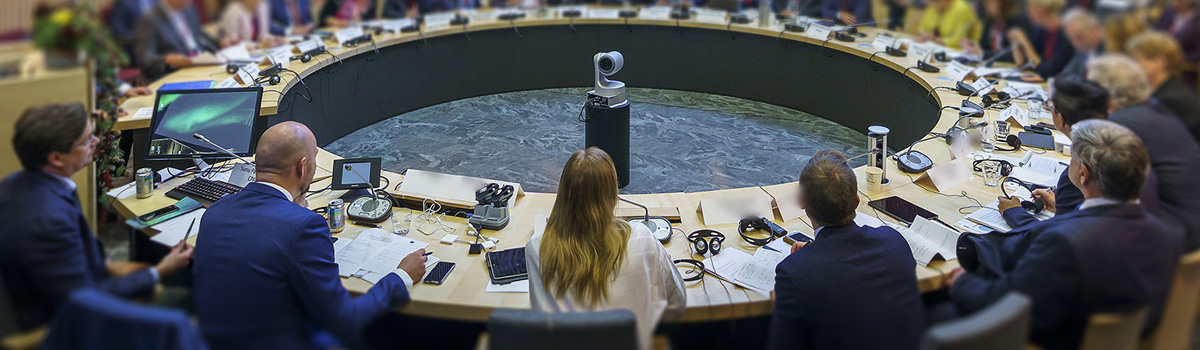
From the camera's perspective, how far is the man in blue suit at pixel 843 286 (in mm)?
1944

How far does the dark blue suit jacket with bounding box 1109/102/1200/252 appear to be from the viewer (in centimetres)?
268

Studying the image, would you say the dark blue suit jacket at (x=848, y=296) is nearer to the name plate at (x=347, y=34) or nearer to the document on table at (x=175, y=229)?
the document on table at (x=175, y=229)

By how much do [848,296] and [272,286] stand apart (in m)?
1.47

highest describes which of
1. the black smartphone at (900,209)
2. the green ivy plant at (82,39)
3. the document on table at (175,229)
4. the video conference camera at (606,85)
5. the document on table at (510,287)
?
the green ivy plant at (82,39)

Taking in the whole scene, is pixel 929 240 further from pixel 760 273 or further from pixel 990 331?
pixel 990 331

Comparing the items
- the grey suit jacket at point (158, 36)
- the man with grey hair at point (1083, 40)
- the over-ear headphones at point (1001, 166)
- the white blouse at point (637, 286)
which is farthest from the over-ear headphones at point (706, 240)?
the grey suit jacket at point (158, 36)

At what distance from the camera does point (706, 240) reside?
2584mm

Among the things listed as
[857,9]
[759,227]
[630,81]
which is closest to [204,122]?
[759,227]

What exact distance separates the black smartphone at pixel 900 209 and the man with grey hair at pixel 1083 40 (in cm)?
258

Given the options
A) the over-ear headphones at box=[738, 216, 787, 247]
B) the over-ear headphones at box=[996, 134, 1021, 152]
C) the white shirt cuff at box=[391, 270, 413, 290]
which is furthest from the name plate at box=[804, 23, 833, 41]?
the white shirt cuff at box=[391, 270, 413, 290]

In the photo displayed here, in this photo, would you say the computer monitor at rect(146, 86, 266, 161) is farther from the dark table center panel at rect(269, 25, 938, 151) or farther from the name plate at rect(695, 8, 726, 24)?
→ the name plate at rect(695, 8, 726, 24)

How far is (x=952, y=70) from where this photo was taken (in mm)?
4828

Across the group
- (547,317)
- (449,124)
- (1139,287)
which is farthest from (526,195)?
(449,124)

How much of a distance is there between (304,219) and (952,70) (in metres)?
4.12
